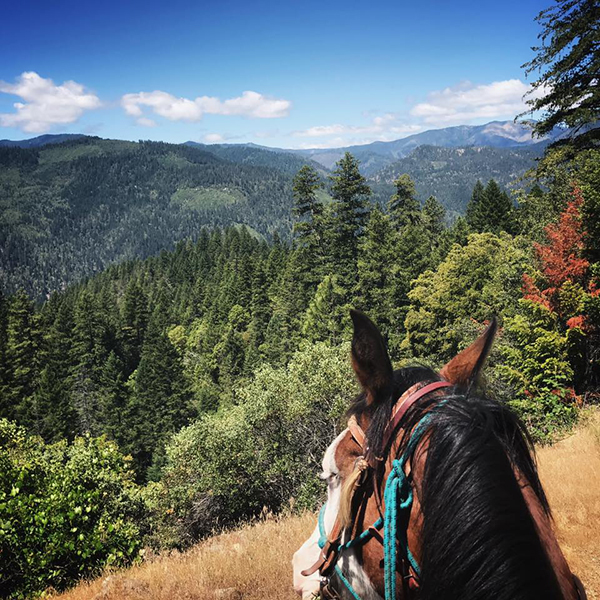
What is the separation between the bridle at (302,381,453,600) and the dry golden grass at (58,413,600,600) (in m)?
4.54

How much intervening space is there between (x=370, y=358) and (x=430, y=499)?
0.51 m

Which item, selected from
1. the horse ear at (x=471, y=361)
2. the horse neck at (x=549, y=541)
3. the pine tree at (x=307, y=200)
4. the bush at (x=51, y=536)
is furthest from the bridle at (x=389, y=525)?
the pine tree at (x=307, y=200)

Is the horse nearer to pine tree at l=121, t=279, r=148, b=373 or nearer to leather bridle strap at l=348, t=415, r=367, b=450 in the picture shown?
leather bridle strap at l=348, t=415, r=367, b=450

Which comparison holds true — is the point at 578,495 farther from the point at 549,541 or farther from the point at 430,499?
the point at 430,499

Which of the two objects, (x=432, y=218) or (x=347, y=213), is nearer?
(x=347, y=213)

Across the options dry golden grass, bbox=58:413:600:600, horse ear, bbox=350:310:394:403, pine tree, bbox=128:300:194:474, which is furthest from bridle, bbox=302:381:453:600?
pine tree, bbox=128:300:194:474

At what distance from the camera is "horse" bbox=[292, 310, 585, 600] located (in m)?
1.26

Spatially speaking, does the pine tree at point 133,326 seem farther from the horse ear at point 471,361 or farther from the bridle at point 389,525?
the horse ear at point 471,361

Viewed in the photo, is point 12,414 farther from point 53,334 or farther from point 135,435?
point 53,334

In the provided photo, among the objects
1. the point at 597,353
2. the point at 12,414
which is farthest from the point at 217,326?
the point at 597,353

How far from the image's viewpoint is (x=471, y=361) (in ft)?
6.03

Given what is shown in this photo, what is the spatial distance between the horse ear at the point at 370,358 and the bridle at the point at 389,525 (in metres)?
0.11

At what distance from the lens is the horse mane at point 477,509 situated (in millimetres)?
1224

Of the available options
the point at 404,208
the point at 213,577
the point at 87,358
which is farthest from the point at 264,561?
the point at 87,358
